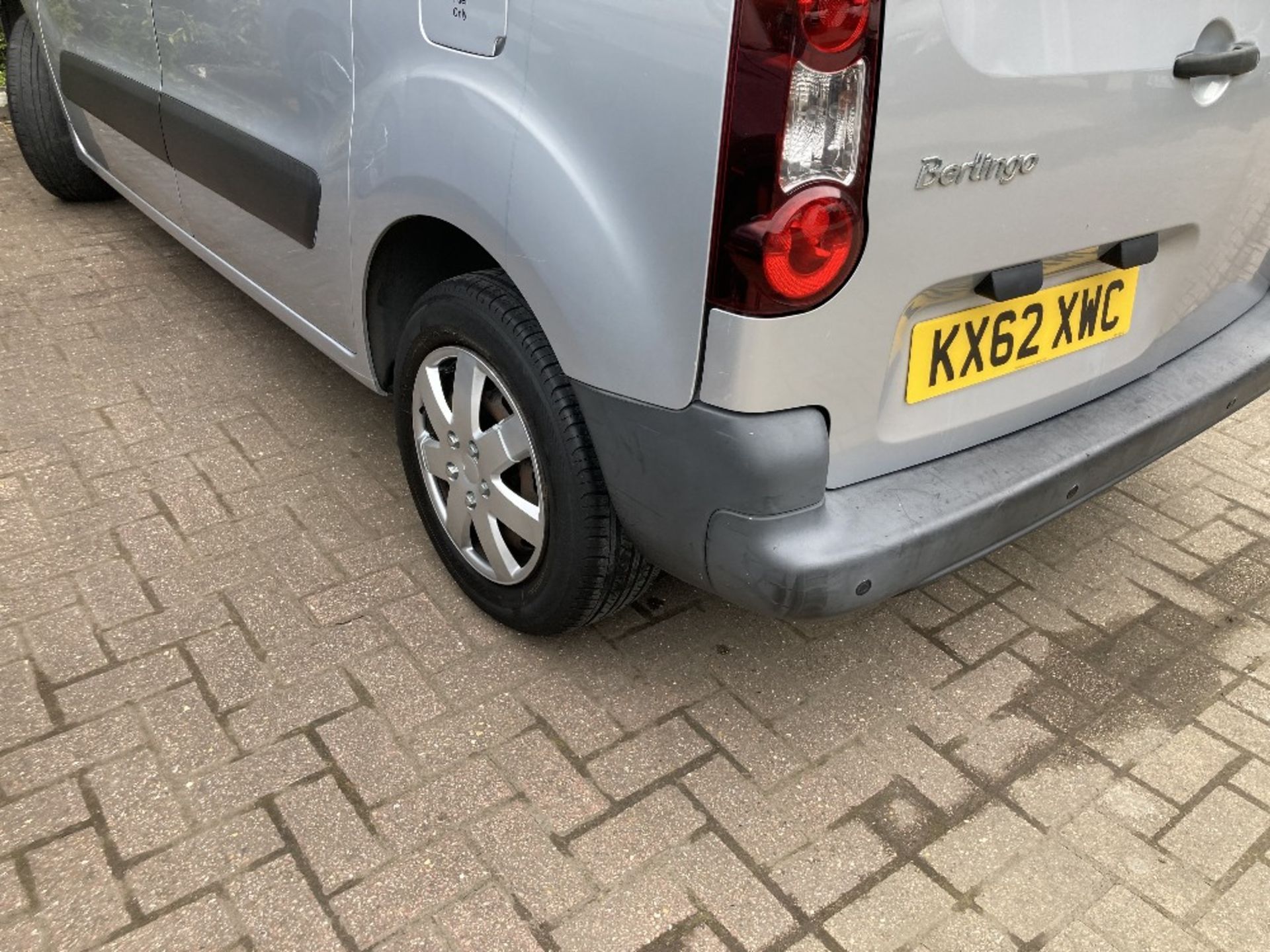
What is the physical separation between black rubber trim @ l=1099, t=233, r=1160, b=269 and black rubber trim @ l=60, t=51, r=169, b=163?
8.36 ft

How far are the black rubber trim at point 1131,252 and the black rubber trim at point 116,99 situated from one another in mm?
2548

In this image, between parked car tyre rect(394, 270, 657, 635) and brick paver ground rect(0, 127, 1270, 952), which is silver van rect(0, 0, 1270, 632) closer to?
parked car tyre rect(394, 270, 657, 635)

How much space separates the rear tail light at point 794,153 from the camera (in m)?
1.43

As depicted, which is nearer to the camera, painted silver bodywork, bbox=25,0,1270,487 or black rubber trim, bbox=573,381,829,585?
painted silver bodywork, bbox=25,0,1270,487

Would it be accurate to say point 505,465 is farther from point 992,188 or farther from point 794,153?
point 992,188

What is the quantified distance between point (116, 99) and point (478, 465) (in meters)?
2.04

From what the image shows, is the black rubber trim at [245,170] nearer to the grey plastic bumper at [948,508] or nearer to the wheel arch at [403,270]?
the wheel arch at [403,270]

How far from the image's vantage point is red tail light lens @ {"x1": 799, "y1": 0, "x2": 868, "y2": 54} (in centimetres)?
141

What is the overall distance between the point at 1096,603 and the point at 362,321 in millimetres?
1891

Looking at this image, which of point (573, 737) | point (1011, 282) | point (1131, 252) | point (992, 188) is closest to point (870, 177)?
point (992, 188)

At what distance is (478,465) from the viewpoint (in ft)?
7.32

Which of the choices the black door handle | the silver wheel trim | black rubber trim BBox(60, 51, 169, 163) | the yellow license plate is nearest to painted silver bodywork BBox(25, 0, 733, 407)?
the silver wheel trim

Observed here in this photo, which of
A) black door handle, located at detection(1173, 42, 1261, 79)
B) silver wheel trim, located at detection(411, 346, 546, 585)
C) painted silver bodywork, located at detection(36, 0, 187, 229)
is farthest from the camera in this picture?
painted silver bodywork, located at detection(36, 0, 187, 229)

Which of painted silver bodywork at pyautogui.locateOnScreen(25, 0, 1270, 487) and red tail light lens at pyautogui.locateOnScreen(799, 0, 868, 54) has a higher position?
red tail light lens at pyautogui.locateOnScreen(799, 0, 868, 54)
